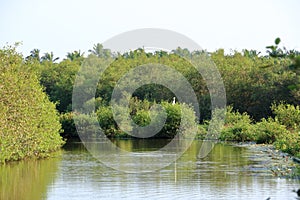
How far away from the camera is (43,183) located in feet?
58.2

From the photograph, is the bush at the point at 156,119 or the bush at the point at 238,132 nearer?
the bush at the point at 238,132

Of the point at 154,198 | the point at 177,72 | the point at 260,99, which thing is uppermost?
the point at 177,72

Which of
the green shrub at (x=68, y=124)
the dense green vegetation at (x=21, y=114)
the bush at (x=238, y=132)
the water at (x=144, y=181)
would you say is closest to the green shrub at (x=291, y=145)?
the water at (x=144, y=181)

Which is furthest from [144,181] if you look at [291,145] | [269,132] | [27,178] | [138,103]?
[138,103]

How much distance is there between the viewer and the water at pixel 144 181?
15.3 meters

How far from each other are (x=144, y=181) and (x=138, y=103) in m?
29.0

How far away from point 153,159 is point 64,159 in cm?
368

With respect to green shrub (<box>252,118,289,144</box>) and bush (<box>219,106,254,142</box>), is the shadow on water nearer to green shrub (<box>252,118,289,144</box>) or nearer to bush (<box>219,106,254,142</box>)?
green shrub (<box>252,118,289,144</box>)

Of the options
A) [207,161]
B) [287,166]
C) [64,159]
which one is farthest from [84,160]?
Result: [287,166]

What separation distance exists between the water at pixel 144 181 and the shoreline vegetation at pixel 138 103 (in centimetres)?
192

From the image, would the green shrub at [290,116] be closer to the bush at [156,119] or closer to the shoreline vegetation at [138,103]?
the shoreline vegetation at [138,103]

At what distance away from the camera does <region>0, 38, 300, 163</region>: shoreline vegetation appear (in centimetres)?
2280

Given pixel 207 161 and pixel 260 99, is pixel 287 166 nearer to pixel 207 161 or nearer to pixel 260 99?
pixel 207 161

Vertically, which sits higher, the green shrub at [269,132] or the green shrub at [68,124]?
the green shrub at [68,124]
